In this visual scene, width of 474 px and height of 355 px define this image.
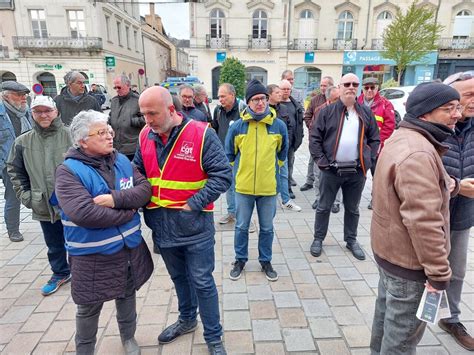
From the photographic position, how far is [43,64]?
87.2 ft

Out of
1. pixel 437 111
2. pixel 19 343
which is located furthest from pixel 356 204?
pixel 19 343

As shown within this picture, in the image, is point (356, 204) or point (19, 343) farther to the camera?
point (356, 204)

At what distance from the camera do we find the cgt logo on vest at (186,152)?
2264 mm

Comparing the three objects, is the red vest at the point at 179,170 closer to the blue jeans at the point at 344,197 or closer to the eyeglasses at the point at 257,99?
the eyeglasses at the point at 257,99

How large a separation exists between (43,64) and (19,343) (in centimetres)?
2926

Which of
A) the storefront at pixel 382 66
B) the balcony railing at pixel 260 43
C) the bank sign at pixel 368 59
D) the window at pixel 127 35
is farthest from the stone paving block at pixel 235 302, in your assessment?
the window at pixel 127 35

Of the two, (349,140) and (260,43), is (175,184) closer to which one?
(349,140)

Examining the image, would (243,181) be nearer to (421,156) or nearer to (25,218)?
(421,156)

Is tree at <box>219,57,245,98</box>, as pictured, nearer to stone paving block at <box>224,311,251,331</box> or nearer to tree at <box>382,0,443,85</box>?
tree at <box>382,0,443,85</box>

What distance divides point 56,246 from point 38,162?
90 centimetres

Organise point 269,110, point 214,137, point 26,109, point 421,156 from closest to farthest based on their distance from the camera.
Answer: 1. point 421,156
2. point 214,137
3. point 269,110
4. point 26,109

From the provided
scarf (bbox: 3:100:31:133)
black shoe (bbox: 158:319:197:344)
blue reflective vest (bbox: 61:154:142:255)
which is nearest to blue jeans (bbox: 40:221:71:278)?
blue reflective vest (bbox: 61:154:142:255)

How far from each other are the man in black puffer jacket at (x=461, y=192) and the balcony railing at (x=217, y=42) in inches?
1092

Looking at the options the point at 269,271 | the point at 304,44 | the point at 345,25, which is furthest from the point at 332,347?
the point at 345,25
